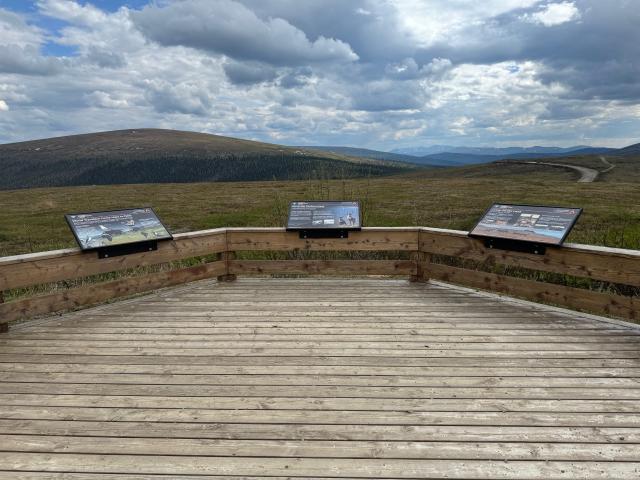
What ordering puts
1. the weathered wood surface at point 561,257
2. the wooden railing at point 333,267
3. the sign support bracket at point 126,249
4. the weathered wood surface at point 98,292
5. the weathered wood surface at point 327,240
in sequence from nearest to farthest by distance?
the weathered wood surface at point 561,257, the wooden railing at point 333,267, the weathered wood surface at point 98,292, the sign support bracket at point 126,249, the weathered wood surface at point 327,240

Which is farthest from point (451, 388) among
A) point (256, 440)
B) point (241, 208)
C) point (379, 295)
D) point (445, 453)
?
point (241, 208)

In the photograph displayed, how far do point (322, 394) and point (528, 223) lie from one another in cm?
446

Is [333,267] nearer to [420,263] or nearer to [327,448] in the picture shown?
[420,263]

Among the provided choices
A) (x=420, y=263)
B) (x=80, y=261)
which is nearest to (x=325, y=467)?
(x=80, y=261)

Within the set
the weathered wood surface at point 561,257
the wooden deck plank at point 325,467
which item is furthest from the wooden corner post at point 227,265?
the wooden deck plank at point 325,467

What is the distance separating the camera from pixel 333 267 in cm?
810

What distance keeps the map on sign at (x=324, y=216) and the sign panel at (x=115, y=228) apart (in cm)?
224

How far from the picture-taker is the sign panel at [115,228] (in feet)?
21.2

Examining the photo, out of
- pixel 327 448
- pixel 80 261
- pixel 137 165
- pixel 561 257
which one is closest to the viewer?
pixel 327 448

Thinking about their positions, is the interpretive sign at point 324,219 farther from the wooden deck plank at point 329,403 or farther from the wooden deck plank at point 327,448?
the wooden deck plank at point 327,448

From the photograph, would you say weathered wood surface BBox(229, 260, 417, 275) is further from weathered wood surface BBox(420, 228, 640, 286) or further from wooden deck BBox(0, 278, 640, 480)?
wooden deck BBox(0, 278, 640, 480)

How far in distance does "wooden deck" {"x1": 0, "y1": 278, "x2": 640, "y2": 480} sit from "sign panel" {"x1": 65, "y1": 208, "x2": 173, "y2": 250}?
3.41 feet

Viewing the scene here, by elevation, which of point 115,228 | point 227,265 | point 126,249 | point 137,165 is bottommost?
point 227,265

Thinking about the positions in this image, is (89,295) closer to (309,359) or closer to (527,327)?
(309,359)
